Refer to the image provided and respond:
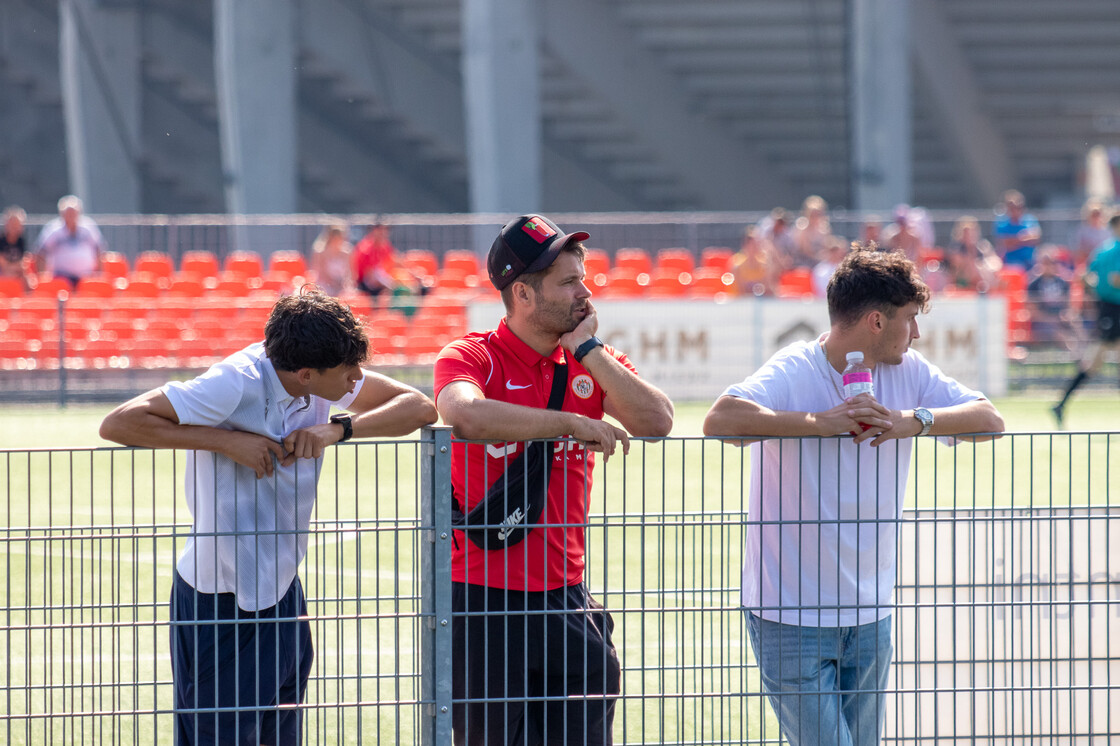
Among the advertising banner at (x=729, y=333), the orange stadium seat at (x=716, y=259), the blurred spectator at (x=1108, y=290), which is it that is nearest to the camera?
the blurred spectator at (x=1108, y=290)

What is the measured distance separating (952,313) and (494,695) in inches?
513

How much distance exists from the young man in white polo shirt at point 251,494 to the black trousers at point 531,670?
0.45m

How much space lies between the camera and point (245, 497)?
3678mm

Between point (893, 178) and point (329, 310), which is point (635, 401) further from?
point (893, 178)

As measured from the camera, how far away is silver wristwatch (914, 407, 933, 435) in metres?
3.76

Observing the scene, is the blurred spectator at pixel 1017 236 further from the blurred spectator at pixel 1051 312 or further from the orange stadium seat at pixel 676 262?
the orange stadium seat at pixel 676 262

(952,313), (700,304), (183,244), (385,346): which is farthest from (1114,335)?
(183,244)

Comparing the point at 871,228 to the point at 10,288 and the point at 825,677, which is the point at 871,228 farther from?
the point at 825,677

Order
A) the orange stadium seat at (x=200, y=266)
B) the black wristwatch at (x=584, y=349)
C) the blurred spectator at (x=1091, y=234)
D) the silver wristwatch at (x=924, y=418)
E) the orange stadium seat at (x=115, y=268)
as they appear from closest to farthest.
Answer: the silver wristwatch at (x=924, y=418) → the black wristwatch at (x=584, y=349) → the orange stadium seat at (x=115, y=268) → the orange stadium seat at (x=200, y=266) → the blurred spectator at (x=1091, y=234)

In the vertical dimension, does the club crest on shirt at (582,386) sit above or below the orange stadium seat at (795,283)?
below

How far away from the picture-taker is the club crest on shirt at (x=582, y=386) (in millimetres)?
4016

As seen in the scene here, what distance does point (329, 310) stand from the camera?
3633mm

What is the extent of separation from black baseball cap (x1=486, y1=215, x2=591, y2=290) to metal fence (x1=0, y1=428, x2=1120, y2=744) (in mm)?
573

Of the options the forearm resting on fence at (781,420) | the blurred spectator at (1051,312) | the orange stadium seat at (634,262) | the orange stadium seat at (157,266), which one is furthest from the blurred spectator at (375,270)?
the forearm resting on fence at (781,420)
